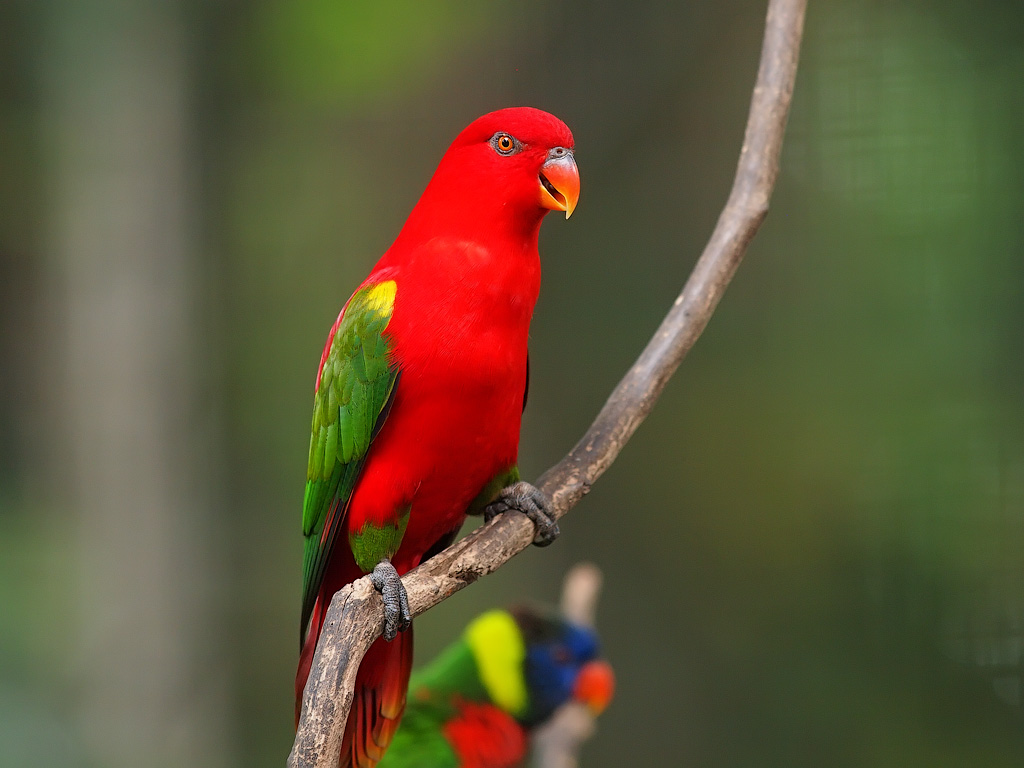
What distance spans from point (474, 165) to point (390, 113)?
3.97ft

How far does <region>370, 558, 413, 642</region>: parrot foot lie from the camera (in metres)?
0.96

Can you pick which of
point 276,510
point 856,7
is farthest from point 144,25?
point 856,7

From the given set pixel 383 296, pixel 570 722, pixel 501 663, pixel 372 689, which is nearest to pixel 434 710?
pixel 501 663

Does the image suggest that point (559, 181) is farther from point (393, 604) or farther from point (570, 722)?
point (570, 722)

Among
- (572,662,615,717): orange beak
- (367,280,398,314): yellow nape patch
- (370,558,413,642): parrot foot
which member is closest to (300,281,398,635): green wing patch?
(367,280,398,314): yellow nape patch

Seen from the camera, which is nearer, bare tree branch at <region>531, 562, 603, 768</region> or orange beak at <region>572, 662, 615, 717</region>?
bare tree branch at <region>531, 562, 603, 768</region>

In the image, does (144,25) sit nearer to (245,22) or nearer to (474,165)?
(245,22)

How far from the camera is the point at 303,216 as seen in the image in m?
2.15

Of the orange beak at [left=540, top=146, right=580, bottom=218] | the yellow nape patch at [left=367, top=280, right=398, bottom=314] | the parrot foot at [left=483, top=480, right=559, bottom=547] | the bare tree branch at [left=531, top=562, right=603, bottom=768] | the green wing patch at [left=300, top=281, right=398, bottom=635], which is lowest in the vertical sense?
the bare tree branch at [left=531, top=562, right=603, bottom=768]

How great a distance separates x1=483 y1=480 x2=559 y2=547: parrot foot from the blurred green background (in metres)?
0.99

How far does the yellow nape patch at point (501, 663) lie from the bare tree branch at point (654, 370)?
2.57 feet

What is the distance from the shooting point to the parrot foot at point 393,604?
3.16 ft

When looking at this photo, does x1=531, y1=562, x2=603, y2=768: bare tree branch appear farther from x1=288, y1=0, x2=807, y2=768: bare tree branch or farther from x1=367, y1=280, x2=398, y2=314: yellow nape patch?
x1=367, y1=280, x2=398, y2=314: yellow nape patch

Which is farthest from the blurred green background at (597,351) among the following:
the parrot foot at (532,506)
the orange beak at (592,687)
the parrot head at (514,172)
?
the parrot head at (514,172)
